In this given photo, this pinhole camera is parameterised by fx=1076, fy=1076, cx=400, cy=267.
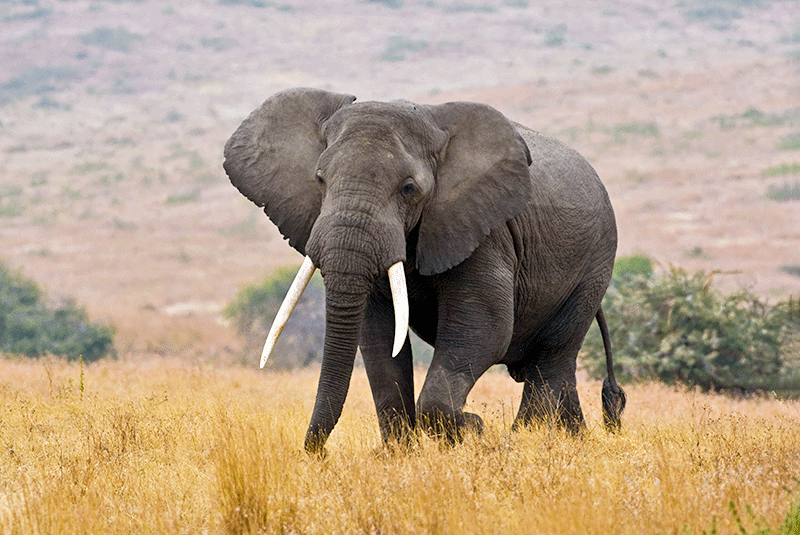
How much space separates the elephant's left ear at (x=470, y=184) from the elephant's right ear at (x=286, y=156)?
72 cm

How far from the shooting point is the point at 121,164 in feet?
246

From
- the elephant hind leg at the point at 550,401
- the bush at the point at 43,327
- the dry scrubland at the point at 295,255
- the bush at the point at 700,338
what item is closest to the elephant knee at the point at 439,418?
the dry scrubland at the point at 295,255

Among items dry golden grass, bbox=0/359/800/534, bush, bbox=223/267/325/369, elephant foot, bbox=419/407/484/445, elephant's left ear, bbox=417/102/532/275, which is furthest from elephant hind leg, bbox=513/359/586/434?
bush, bbox=223/267/325/369

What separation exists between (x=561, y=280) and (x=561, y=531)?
4.14 m

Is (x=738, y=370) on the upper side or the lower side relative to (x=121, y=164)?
upper

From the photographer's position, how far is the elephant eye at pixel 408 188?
6512mm

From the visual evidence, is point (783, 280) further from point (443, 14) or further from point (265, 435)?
point (443, 14)

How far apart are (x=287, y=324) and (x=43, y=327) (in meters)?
6.29

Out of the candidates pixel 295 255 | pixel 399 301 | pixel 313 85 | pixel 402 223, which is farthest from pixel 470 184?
pixel 313 85

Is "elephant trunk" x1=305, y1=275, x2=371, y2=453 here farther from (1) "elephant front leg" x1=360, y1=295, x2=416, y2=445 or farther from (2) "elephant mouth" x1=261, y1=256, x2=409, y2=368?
(1) "elephant front leg" x1=360, y1=295, x2=416, y2=445

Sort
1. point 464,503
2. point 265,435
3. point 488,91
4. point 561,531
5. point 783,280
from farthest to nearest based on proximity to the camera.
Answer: point 488,91
point 783,280
point 265,435
point 464,503
point 561,531

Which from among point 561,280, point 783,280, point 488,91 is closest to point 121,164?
point 488,91

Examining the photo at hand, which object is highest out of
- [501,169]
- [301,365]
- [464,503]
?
[501,169]

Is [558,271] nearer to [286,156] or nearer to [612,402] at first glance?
[612,402]
